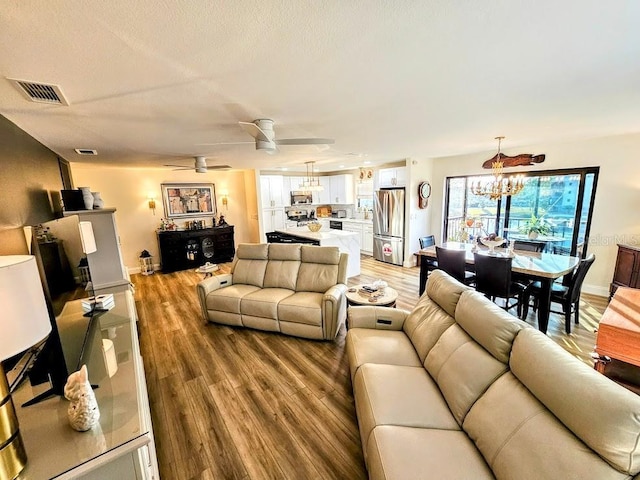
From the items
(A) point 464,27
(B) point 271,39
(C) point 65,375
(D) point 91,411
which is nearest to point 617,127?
(A) point 464,27

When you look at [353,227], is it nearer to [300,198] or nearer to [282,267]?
[300,198]

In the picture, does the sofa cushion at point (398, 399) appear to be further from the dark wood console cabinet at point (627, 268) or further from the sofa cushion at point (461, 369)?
the dark wood console cabinet at point (627, 268)

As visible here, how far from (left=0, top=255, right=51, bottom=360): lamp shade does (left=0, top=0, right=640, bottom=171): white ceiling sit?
955 millimetres

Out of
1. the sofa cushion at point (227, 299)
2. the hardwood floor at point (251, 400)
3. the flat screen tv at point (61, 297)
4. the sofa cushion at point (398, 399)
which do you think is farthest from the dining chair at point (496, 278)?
the flat screen tv at point (61, 297)

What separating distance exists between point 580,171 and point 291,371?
5343mm

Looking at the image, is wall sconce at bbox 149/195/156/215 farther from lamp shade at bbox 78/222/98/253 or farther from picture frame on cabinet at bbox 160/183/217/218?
lamp shade at bbox 78/222/98/253

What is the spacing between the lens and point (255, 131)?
2.35 metres

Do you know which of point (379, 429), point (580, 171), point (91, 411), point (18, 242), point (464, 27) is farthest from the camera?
point (580, 171)

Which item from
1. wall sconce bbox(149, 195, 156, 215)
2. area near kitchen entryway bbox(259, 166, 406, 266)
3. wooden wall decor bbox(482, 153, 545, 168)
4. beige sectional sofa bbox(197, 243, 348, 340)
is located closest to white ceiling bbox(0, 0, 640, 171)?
beige sectional sofa bbox(197, 243, 348, 340)

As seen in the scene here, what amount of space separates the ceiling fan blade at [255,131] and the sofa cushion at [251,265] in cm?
192

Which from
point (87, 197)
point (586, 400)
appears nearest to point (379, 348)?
point (586, 400)

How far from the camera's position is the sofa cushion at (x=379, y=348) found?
211 cm

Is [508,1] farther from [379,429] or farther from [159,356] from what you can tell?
[159,356]

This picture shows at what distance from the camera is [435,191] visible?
20.8ft
